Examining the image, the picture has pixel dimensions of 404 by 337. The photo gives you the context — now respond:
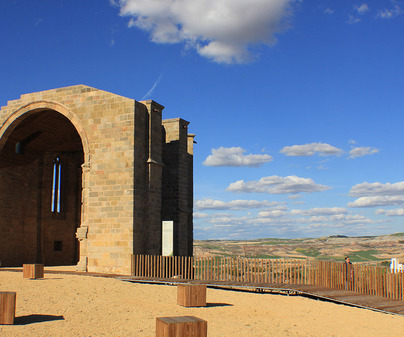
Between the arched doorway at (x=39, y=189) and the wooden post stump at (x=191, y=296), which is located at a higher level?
the arched doorway at (x=39, y=189)

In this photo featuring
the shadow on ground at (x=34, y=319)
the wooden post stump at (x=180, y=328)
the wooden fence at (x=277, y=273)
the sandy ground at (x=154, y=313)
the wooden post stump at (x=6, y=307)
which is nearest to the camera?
the wooden post stump at (x=180, y=328)

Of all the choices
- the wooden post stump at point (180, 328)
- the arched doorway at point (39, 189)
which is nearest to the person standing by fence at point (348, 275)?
the wooden post stump at point (180, 328)

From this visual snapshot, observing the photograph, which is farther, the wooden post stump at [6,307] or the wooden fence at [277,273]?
the wooden fence at [277,273]

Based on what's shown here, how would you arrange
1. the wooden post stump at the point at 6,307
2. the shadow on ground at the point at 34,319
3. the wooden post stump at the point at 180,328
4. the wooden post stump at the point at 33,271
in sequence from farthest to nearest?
1. the wooden post stump at the point at 33,271
2. the shadow on ground at the point at 34,319
3. the wooden post stump at the point at 6,307
4. the wooden post stump at the point at 180,328

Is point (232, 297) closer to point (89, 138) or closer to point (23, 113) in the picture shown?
point (89, 138)

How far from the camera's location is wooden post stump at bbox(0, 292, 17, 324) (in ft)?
29.8

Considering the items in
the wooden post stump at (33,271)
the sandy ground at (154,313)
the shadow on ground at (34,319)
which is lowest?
the sandy ground at (154,313)

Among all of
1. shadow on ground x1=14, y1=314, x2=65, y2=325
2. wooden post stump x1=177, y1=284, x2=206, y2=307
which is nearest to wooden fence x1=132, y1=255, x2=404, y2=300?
wooden post stump x1=177, y1=284, x2=206, y2=307

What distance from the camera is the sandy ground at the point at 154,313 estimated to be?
9.23 metres

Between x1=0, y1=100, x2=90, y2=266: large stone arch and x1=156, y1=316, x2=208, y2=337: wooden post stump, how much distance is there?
14.7 m

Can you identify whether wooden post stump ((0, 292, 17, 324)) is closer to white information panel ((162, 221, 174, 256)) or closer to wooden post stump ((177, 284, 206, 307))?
wooden post stump ((177, 284, 206, 307))

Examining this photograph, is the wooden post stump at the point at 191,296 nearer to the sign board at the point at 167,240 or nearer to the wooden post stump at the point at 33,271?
the wooden post stump at the point at 33,271

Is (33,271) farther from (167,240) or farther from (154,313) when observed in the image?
(154,313)

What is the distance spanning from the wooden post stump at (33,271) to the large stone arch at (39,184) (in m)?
6.01
